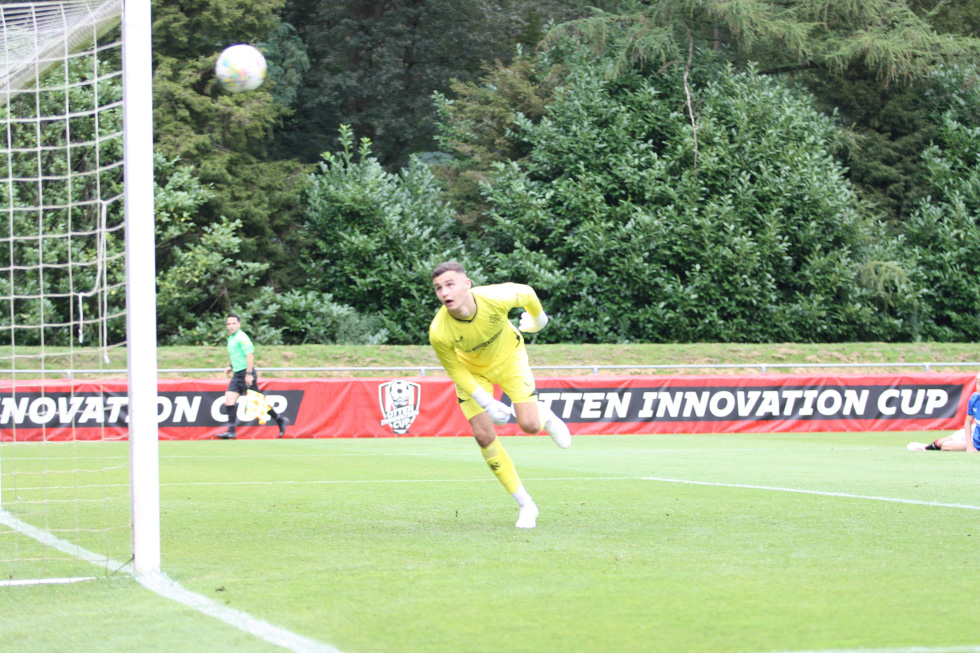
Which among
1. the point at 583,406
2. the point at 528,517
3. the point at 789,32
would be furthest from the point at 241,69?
the point at 789,32

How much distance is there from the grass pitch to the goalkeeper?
0.50 metres

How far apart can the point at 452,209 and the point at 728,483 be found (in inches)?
850

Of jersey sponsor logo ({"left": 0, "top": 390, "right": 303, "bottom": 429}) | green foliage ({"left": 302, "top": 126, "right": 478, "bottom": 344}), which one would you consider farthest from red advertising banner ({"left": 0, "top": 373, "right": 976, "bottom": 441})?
green foliage ({"left": 302, "top": 126, "right": 478, "bottom": 344})

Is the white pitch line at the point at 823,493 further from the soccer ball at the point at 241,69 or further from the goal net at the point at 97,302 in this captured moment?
the soccer ball at the point at 241,69

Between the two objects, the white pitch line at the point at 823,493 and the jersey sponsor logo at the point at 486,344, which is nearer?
the jersey sponsor logo at the point at 486,344

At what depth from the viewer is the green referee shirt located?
17047mm

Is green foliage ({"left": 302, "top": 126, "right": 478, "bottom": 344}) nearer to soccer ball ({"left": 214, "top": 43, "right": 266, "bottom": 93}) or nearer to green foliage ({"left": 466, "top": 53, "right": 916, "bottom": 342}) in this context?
green foliage ({"left": 466, "top": 53, "right": 916, "bottom": 342})

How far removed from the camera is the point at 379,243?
29062 mm

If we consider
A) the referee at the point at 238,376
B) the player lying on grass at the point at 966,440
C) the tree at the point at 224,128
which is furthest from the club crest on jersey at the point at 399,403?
the tree at the point at 224,128

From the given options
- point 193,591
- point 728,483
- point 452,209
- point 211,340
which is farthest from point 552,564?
point 452,209

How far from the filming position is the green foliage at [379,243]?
28953 millimetres

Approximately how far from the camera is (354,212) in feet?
97.3

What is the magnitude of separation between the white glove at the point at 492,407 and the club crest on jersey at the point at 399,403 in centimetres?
1180

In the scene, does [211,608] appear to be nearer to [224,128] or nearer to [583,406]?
[583,406]
